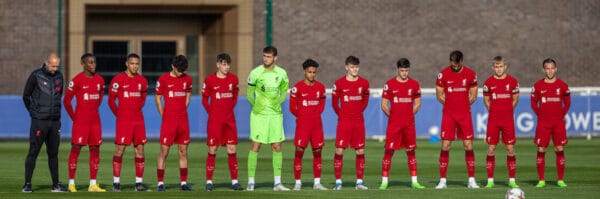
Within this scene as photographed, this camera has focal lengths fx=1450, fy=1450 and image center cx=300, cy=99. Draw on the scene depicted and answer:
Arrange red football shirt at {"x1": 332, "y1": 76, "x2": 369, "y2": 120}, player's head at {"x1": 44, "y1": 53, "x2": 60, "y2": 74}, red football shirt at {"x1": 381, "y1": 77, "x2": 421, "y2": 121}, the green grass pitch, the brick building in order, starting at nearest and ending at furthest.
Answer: the green grass pitch, player's head at {"x1": 44, "y1": 53, "x2": 60, "y2": 74}, red football shirt at {"x1": 332, "y1": 76, "x2": 369, "y2": 120}, red football shirt at {"x1": 381, "y1": 77, "x2": 421, "y2": 121}, the brick building

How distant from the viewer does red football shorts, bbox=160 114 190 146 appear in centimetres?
1956

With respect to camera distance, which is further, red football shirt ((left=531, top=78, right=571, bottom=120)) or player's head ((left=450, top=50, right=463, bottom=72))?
red football shirt ((left=531, top=78, right=571, bottom=120))

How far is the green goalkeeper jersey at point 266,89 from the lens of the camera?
1988cm

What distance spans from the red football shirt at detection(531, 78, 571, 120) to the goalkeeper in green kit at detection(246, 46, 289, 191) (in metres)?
3.69

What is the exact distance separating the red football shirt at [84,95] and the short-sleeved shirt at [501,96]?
5.52 m

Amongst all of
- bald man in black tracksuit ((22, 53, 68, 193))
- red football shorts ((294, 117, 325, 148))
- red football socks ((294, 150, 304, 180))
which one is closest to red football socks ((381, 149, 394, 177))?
red football shorts ((294, 117, 325, 148))

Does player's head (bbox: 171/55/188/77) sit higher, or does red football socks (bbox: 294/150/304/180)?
player's head (bbox: 171/55/188/77)

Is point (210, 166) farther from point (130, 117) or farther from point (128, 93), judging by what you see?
point (128, 93)

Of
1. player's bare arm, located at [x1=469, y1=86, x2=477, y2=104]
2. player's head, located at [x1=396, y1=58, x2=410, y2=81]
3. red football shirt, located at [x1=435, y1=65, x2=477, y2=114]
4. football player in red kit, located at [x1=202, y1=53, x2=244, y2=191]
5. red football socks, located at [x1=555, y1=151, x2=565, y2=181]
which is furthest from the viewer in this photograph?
red football socks, located at [x1=555, y1=151, x2=565, y2=181]

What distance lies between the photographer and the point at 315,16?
41969 millimetres

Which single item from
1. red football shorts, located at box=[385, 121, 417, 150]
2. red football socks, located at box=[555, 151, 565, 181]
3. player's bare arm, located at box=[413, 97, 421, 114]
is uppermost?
player's bare arm, located at box=[413, 97, 421, 114]

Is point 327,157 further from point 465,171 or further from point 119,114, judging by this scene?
point 119,114

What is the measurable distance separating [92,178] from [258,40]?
22.2 m

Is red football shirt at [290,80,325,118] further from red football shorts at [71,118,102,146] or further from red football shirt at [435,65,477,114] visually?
red football shorts at [71,118,102,146]
